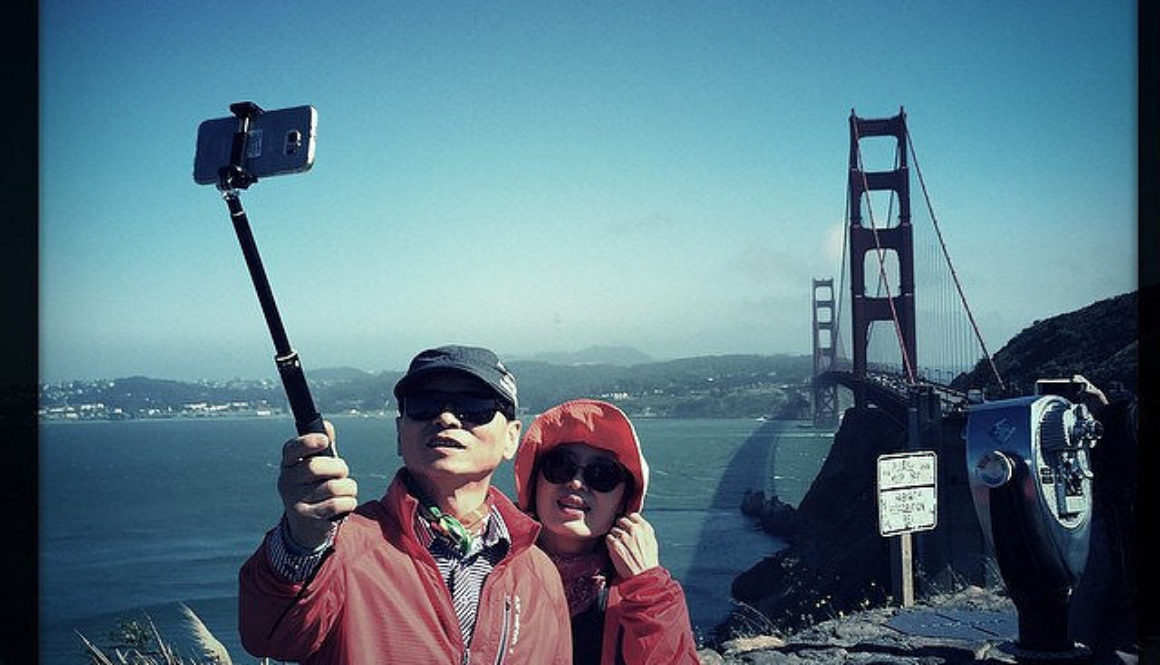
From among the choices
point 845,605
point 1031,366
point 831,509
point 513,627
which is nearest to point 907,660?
point 513,627

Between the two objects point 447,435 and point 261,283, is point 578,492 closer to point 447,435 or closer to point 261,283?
point 447,435

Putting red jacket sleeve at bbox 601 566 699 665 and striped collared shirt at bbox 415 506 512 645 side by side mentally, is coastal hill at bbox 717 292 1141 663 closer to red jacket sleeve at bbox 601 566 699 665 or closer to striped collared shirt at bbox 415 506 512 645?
→ red jacket sleeve at bbox 601 566 699 665

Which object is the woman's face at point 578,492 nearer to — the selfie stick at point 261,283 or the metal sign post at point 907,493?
the selfie stick at point 261,283

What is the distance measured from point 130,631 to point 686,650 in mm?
2000

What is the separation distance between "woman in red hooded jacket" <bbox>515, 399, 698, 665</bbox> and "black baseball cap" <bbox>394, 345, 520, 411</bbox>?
27 cm

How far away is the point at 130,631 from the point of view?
10.5 ft

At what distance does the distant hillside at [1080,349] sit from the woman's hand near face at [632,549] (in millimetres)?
3579

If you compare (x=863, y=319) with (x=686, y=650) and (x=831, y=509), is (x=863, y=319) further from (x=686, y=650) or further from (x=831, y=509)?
(x=686, y=650)

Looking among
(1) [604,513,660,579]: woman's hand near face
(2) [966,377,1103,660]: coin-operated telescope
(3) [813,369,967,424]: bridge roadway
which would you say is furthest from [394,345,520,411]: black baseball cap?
(3) [813,369,967,424]: bridge roadway

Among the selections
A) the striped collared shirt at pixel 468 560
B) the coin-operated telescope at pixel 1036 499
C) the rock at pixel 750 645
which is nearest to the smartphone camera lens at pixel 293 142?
the striped collared shirt at pixel 468 560

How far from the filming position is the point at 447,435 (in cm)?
208

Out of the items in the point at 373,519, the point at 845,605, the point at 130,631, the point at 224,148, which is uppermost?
the point at 224,148

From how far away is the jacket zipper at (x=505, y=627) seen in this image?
2.02 meters

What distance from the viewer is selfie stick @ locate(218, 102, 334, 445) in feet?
5.18
